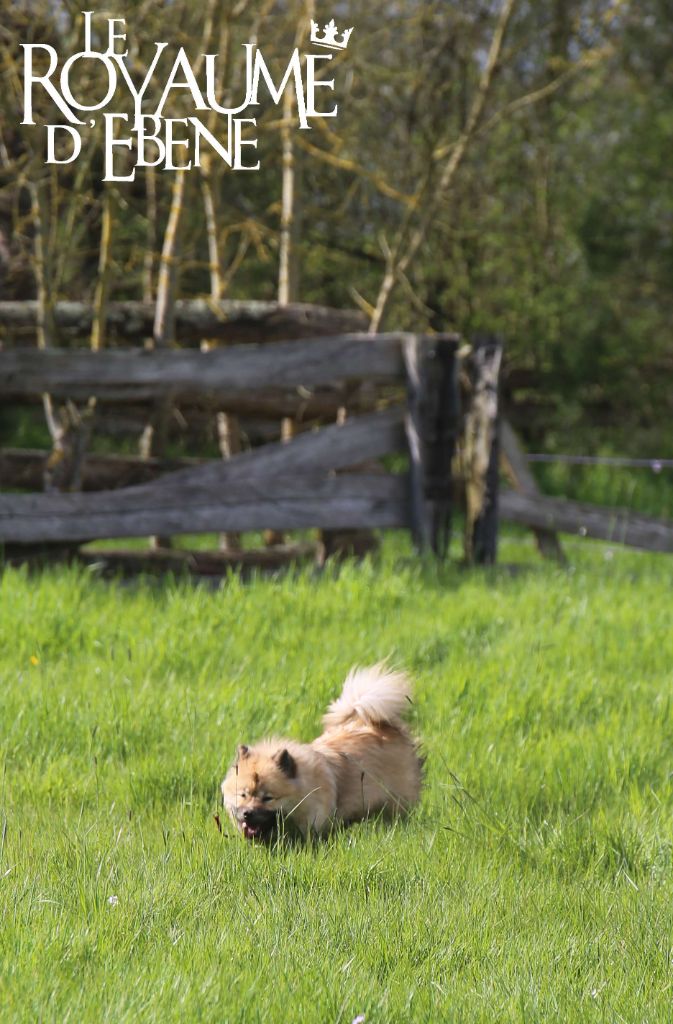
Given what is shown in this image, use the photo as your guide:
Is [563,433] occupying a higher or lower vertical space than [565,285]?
lower

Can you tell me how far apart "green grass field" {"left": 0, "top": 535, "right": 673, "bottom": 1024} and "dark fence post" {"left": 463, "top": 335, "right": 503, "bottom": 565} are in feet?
4.78

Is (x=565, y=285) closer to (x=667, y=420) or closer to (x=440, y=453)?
(x=667, y=420)

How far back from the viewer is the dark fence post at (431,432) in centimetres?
806

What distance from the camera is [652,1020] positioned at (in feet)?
9.20

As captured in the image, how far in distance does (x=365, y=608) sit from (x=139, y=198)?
8.45 metres

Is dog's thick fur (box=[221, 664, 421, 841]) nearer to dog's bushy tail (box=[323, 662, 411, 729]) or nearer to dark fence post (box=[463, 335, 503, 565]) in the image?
dog's bushy tail (box=[323, 662, 411, 729])

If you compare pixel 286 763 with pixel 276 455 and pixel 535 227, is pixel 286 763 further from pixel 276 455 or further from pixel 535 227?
pixel 535 227

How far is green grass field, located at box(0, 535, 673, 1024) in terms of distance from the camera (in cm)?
285

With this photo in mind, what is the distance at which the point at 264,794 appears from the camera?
370 cm

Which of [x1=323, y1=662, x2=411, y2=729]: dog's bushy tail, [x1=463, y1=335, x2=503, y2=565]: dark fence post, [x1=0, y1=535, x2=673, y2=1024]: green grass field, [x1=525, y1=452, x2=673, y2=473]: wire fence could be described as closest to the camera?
[x1=0, y1=535, x2=673, y2=1024]: green grass field

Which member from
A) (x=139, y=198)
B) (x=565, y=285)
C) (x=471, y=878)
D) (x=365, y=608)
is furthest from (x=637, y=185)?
(x=471, y=878)

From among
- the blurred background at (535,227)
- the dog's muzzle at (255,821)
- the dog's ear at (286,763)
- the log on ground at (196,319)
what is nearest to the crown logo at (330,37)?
the log on ground at (196,319)

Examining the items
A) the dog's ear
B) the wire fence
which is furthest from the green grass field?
the wire fence

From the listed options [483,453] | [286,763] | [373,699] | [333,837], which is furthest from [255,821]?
[483,453]
